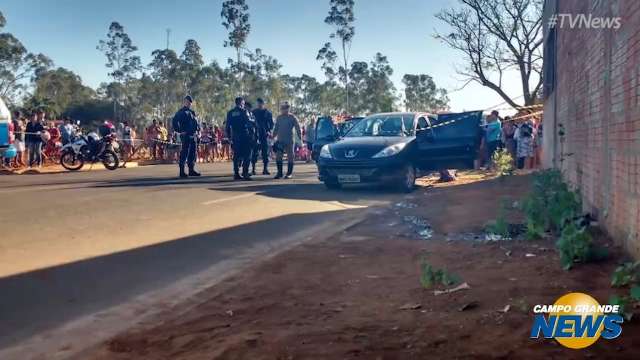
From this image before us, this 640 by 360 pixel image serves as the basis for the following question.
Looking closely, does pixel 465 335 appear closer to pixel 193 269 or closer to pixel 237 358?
pixel 237 358

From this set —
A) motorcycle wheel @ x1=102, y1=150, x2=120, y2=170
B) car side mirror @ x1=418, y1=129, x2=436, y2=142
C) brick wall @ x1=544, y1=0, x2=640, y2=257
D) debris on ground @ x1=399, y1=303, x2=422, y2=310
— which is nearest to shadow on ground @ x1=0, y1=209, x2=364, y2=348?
debris on ground @ x1=399, y1=303, x2=422, y2=310

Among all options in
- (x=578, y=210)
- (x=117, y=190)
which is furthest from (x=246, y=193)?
(x=578, y=210)

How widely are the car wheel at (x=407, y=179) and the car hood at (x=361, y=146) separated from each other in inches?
23.4

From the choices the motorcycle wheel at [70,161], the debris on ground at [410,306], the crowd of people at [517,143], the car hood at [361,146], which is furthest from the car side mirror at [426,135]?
the motorcycle wheel at [70,161]

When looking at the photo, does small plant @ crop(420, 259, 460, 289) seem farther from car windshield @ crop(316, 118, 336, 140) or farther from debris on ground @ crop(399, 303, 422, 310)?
car windshield @ crop(316, 118, 336, 140)

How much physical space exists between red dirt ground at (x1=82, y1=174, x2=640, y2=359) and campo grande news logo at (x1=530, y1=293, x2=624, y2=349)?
6cm

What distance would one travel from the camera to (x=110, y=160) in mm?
19859

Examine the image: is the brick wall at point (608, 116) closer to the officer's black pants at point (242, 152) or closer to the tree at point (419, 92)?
the officer's black pants at point (242, 152)

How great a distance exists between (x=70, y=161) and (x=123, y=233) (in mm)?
13547

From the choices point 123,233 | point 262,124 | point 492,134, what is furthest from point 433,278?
point 492,134

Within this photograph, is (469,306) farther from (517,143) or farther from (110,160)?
(110,160)

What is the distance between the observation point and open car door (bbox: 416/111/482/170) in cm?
1284

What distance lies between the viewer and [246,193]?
1166 centimetres

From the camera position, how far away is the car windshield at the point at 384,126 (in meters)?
13.0
